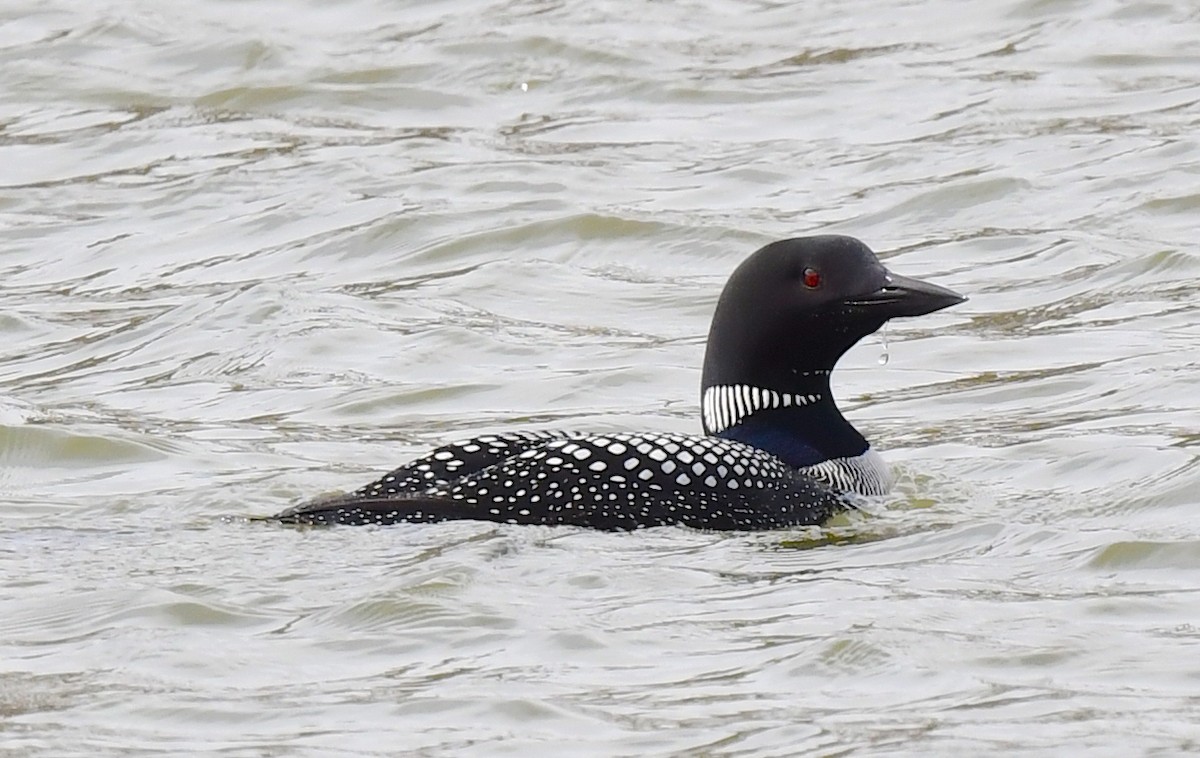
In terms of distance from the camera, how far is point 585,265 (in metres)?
9.70

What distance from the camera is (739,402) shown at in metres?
6.46

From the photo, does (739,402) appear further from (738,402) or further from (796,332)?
(796,332)

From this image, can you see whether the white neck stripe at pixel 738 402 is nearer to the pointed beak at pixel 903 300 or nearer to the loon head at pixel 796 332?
the loon head at pixel 796 332

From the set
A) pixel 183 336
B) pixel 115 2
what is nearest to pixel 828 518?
pixel 183 336

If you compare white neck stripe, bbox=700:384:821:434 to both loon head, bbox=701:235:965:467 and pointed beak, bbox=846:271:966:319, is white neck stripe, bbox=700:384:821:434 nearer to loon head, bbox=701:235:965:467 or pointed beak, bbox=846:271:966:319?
loon head, bbox=701:235:965:467

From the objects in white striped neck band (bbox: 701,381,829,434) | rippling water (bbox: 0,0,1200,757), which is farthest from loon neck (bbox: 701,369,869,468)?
rippling water (bbox: 0,0,1200,757)

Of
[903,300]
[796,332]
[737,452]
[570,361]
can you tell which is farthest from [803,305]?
[570,361]

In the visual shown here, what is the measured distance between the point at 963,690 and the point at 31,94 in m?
8.60

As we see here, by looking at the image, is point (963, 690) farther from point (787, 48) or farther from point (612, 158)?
point (787, 48)

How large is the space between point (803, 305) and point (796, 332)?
3.9 inches

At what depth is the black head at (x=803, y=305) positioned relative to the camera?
6273mm

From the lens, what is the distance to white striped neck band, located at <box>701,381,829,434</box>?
21.1ft

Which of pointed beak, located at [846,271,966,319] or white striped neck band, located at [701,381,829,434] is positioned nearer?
pointed beak, located at [846,271,966,319]

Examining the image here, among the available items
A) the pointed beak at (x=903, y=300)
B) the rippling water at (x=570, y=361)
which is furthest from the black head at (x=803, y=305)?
the rippling water at (x=570, y=361)
